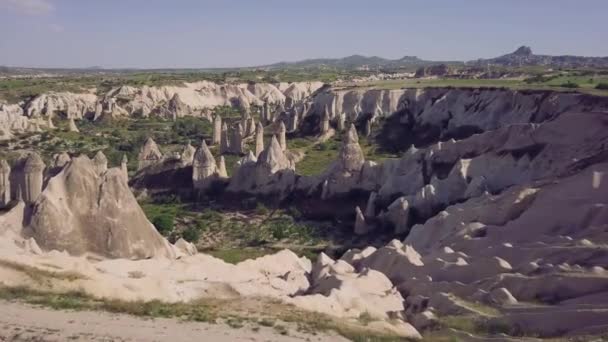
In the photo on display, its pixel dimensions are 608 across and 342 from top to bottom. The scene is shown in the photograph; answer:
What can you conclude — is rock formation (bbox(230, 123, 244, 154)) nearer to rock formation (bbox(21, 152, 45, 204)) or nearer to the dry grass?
rock formation (bbox(21, 152, 45, 204))

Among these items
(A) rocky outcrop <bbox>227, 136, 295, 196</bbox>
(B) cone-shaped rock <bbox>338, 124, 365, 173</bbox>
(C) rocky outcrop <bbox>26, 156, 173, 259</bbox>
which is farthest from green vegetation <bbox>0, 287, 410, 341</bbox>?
(A) rocky outcrop <bbox>227, 136, 295, 196</bbox>

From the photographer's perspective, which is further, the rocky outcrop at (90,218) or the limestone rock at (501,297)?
the rocky outcrop at (90,218)

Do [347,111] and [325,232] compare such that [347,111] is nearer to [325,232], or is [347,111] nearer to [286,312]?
[325,232]

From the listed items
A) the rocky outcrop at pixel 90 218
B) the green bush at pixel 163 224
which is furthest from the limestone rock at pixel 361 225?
the rocky outcrop at pixel 90 218

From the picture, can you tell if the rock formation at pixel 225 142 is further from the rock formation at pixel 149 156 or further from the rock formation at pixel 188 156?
the rock formation at pixel 188 156

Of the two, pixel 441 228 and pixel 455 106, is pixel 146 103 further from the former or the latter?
pixel 441 228

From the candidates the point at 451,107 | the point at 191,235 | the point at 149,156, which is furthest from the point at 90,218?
the point at 451,107
